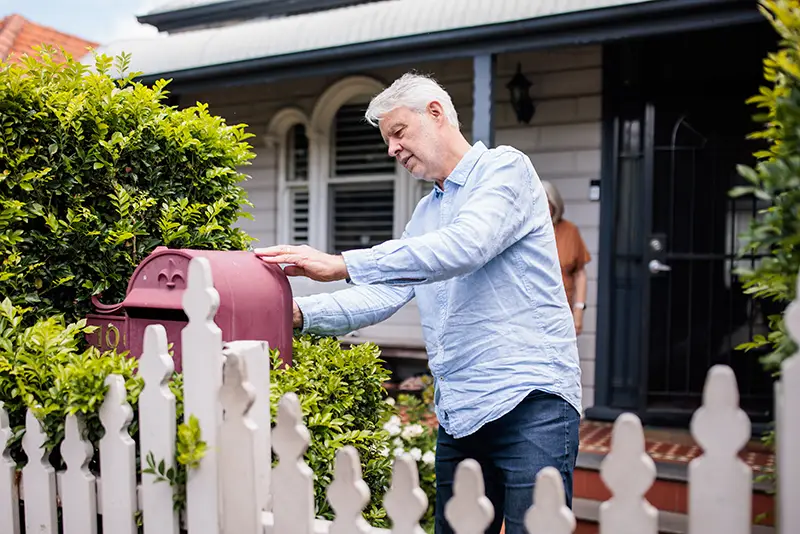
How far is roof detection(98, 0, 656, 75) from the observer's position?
188 inches

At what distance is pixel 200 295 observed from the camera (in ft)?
5.36

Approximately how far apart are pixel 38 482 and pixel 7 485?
5.4 inches

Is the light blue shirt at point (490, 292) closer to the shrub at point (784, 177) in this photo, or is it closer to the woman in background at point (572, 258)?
the shrub at point (784, 177)

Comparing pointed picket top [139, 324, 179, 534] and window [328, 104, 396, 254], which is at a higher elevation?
window [328, 104, 396, 254]

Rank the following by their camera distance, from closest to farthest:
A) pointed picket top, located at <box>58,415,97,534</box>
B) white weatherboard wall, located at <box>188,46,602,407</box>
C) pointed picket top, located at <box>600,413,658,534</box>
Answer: pointed picket top, located at <box>600,413,658,534</box> < pointed picket top, located at <box>58,415,97,534</box> < white weatherboard wall, located at <box>188,46,602,407</box>

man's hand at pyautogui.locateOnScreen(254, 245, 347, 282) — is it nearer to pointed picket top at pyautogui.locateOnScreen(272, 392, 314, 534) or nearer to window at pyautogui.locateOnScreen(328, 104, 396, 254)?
pointed picket top at pyautogui.locateOnScreen(272, 392, 314, 534)

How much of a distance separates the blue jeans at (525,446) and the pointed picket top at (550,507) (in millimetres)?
642

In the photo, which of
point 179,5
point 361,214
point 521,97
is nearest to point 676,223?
point 521,97

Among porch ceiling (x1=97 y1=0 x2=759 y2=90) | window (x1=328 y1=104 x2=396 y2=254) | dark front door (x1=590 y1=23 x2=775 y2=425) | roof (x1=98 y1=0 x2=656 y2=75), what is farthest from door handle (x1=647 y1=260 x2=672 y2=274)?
window (x1=328 y1=104 x2=396 y2=254)

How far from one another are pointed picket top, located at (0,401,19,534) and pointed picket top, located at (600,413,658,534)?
159cm

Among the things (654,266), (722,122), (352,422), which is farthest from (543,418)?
(722,122)

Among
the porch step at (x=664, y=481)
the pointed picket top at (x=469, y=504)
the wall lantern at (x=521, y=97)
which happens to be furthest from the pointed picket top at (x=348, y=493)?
the wall lantern at (x=521, y=97)

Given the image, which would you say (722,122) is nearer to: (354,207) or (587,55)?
(587,55)

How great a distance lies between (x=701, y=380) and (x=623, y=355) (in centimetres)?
58
